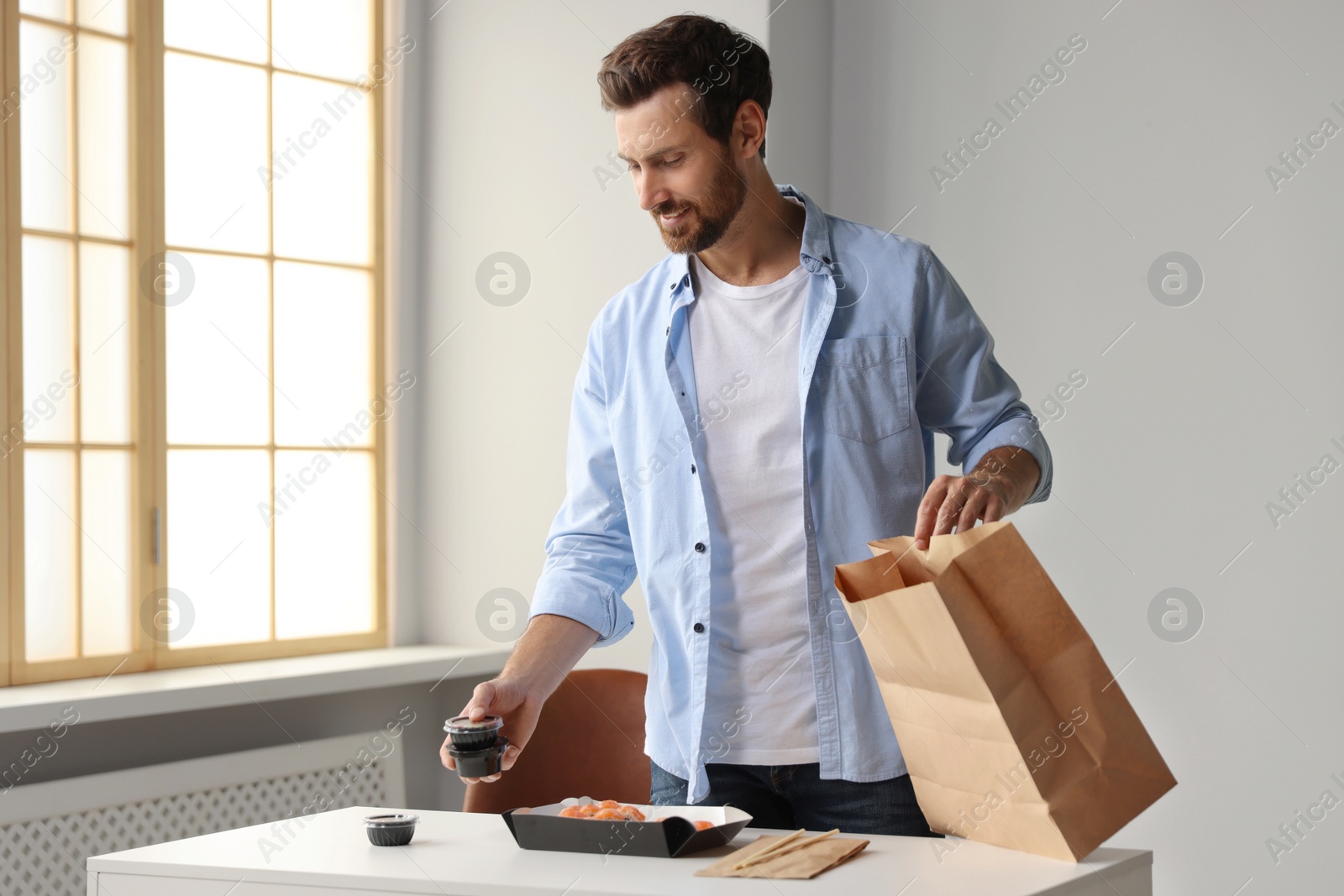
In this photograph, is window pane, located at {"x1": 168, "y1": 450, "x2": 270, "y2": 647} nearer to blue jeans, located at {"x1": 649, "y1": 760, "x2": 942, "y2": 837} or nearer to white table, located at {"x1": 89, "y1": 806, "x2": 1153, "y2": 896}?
white table, located at {"x1": 89, "y1": 806, "x2": 1153, "y2": 896}

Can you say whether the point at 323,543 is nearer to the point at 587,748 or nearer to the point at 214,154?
the point at 214,154

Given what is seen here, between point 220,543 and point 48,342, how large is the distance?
64 cm

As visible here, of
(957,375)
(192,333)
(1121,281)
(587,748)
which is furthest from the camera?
(192,333)

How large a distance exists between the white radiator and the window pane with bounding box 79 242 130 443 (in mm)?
787

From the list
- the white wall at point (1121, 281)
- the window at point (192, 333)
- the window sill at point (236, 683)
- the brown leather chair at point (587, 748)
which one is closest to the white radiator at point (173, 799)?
the window sill at point (236, 683)

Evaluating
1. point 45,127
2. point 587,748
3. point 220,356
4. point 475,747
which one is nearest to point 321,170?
point 220,356

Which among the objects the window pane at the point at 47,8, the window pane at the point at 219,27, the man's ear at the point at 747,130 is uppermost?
the window pane at the point at 219,27

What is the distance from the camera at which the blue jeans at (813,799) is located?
59.7 inches

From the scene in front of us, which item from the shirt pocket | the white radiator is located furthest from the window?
the shirt pocket

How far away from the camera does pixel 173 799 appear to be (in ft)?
8.72

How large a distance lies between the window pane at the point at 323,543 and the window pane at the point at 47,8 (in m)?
1.13

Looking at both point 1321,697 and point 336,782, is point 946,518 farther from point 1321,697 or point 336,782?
point 336,782

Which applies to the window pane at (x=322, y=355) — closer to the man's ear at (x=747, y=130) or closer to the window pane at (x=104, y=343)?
the window pane at (x=104, y=343)

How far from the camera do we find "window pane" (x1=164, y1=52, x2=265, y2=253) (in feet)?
9.80
